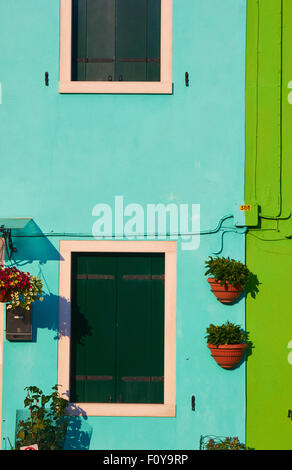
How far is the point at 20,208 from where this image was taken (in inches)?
323

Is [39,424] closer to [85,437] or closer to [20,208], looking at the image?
[85,437]

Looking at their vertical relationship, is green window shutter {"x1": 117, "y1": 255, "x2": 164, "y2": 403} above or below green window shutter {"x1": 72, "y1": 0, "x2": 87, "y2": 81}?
below

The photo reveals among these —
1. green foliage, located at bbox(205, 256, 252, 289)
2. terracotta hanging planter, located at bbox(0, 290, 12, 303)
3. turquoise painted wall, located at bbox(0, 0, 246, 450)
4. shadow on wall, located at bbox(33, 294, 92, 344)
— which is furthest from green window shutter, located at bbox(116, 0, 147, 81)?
terracotta hanging planter, located at bbox(0, 290, 12, 303)

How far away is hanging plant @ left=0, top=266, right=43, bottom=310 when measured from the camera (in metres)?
7.56

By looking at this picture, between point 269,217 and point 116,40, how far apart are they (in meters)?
2.68

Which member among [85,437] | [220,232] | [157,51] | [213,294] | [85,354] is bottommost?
[85,437]

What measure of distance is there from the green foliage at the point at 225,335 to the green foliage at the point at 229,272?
47cm

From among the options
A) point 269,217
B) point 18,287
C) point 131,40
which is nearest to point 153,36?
point 131,40

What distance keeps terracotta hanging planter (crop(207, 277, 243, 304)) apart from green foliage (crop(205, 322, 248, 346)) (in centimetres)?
29

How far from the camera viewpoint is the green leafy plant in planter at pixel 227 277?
7801 mm

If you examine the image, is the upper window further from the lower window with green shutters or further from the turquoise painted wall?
the lower window with green shutters

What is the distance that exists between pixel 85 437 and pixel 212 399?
1453mm

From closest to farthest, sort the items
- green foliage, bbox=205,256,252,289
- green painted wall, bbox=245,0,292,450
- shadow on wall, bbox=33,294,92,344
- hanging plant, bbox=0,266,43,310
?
hanging plant, bbox=0,266,43,310
green foliage, bbox=205,256,252,289
green painted wall, bbox=245,0,292,450
shadow on wall, bbox=33,294,92,344

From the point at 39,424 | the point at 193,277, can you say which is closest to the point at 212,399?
the point at 193,277
